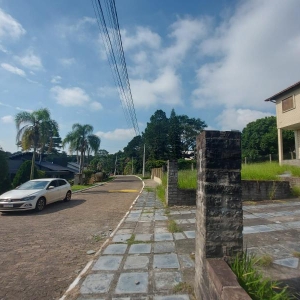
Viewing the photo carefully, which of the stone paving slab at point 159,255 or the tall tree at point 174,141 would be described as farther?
the tall tree at point 174,141

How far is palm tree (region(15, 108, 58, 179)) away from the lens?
15.9 metres

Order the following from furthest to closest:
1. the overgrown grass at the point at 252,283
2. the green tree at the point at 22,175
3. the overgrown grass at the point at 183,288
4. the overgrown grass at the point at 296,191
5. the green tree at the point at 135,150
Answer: the green tree at the point at 135,150 < the green tree at the point at 22,175 < the overgrown grass at the point at 296,191 < the overgrown grass at the point at 183,288 < the overgrown grass at the point at 252,283

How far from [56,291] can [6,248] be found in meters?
2.46

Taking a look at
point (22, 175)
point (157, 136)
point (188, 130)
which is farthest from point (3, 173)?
point (188, 130)

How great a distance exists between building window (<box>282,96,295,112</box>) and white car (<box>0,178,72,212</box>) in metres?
16.0

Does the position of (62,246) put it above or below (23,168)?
below

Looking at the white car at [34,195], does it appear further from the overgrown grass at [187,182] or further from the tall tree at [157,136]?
the tall tree at [157,136]

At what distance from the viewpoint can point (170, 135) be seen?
152 feet

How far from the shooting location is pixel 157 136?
4616cm

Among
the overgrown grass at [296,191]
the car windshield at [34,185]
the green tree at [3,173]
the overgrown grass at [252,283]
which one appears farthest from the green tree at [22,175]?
the overgrown grass at [252,283]

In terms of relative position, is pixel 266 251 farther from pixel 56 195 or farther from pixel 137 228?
pixel 56 195

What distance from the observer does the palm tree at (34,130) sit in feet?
52.2

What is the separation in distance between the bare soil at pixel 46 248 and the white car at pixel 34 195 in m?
0.35

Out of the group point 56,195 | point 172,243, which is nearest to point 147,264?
point 172,243
